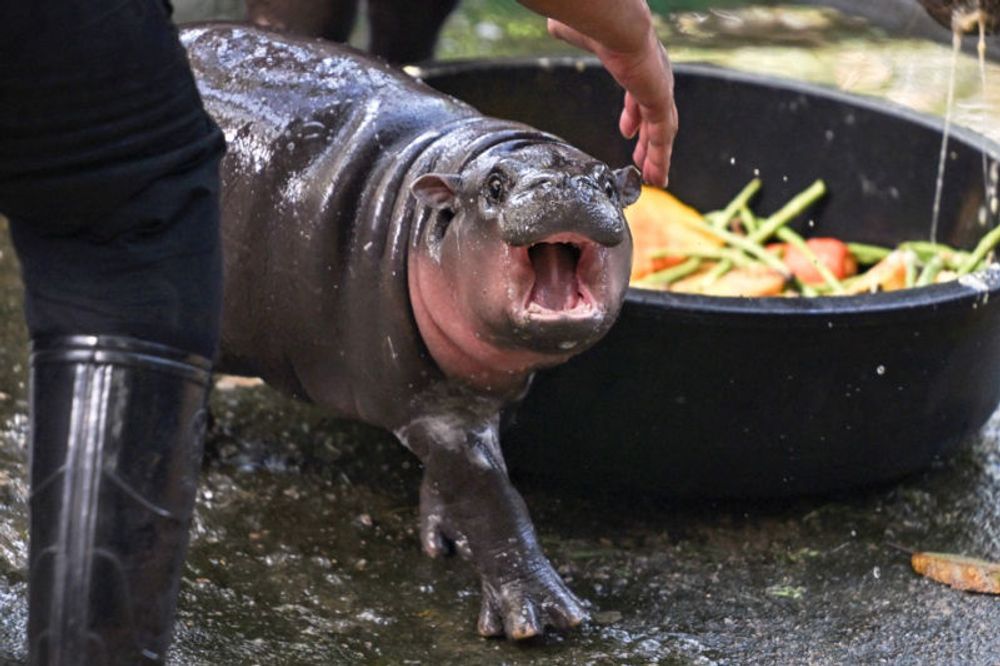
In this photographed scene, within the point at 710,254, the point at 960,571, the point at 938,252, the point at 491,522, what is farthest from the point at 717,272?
the point at 491,522

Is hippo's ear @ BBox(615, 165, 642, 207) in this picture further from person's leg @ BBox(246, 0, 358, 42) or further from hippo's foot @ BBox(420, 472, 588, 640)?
person's leg @ BBox(246, 0, 358, 42)

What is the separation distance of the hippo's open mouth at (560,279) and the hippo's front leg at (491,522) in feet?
1.13

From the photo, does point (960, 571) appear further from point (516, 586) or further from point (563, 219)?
point (563, 219)

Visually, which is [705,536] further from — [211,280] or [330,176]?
[211,280]

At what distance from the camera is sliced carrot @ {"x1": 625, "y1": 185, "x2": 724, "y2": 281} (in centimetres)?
A: 357

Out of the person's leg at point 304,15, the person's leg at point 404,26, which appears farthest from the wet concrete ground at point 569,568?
the person's leg at point 404,26

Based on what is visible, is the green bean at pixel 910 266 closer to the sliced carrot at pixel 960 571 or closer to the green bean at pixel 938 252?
the green bean at pixel 938 252

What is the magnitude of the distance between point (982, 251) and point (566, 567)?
111 centimetres

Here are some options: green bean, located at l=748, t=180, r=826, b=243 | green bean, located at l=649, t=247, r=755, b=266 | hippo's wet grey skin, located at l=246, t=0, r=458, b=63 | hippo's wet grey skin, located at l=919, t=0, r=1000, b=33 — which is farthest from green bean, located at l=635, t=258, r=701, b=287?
hippo's wet grey skin, located at l=919, t=0, r=1000, b=33

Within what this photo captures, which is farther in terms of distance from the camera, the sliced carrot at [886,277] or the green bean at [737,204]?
the green bean at [737,204]

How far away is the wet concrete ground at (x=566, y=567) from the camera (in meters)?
2.55

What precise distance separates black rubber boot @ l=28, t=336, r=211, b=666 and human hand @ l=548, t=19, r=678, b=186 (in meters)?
A: 0.77

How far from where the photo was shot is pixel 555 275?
7.67 ft

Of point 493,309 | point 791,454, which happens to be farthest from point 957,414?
point 493,309
